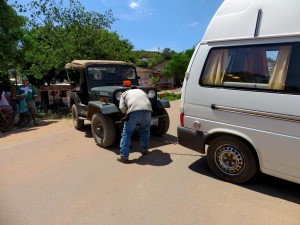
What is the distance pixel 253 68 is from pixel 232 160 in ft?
4.50

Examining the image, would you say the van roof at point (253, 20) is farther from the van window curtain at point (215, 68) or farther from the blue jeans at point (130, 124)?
the blue jeans at point (130, 124)

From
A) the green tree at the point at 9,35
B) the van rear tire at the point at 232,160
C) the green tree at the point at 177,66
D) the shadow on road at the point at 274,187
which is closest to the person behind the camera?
the shadow on road at the point at 274,187

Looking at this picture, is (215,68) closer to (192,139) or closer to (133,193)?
(192,139)

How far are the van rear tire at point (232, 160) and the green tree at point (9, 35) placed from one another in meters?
9.37

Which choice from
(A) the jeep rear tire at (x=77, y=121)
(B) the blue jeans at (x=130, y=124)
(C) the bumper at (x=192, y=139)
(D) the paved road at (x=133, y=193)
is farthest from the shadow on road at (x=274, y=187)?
(A) the jeep rear tire at (x=77, y=121)

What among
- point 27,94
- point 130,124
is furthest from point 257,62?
point 27,94

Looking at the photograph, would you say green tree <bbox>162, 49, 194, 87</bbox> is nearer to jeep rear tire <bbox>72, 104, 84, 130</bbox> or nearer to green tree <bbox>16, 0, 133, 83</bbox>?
green tree <bbox>16, 0, 133, 83</bbox>

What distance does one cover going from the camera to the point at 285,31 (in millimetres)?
3367

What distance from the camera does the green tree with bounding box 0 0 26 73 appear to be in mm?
9992

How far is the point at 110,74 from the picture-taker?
24.5 feet

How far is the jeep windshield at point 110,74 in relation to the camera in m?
7.34

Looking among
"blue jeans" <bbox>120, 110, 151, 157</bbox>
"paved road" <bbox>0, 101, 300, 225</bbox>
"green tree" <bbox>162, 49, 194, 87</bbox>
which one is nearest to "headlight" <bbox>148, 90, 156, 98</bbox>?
"blue jeans" <bbox>120, 110, 151, 157</bbox>

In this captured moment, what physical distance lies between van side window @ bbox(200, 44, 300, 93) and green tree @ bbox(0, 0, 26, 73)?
29.4ft

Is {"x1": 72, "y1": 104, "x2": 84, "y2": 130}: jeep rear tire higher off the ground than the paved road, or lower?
higher
